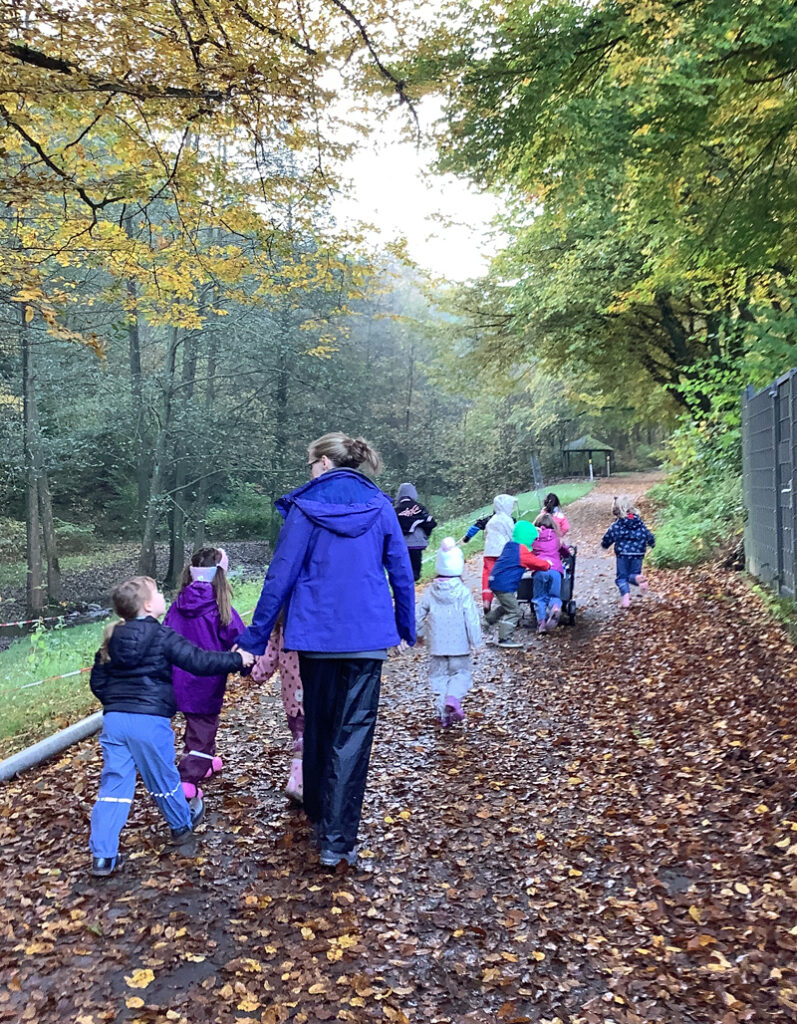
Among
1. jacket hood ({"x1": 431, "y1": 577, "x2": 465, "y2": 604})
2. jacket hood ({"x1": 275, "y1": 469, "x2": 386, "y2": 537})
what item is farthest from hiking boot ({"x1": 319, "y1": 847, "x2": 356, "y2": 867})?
jacket hood ({"x1": 431, "y1": 577, "x2": 465, "y2": 604})

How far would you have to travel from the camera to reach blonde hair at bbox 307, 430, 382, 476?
3.99m

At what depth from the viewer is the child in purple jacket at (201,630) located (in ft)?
14.6

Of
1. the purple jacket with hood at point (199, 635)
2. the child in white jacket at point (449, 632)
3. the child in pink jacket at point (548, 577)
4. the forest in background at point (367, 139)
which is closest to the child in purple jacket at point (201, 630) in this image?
the purple jacket with hood at point (199, 635)

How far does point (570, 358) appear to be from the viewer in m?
18.1

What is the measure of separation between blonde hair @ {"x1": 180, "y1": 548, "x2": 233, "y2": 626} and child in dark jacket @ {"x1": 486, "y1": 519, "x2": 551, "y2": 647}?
455 cm

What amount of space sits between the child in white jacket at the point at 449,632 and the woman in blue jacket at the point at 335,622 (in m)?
2.17

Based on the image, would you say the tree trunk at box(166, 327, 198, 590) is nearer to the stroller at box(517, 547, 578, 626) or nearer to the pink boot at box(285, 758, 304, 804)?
the stroller at box(517, 547, 578, 626)

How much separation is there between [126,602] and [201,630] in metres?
0.69

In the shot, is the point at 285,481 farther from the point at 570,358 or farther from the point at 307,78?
the point at 307,78

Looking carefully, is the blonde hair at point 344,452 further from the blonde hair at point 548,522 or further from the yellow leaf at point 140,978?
the blonde hair at point 548,522

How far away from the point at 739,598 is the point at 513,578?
2.77 metres

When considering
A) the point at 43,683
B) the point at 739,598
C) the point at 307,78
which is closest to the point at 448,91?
the point at 307,78

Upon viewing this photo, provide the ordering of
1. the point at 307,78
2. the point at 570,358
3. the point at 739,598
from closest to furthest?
the point at 307,78 < the point at 739,598 < the point at 570,358

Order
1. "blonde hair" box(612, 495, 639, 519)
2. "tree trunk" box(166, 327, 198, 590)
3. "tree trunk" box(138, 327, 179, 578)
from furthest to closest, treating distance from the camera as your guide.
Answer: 1. "tree trunk" box(166, 327, 198, 590)
2. "tree trunk" box(138, 327, 179, 578)
3. "blonde hair" box(612, 495, 639, 519)
